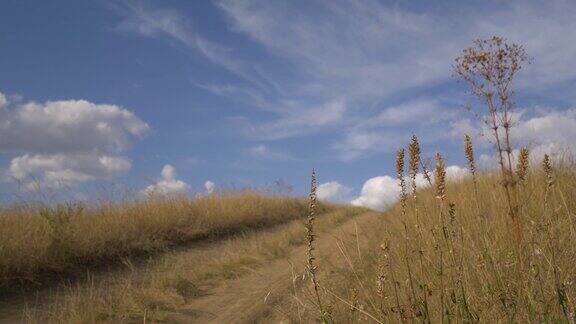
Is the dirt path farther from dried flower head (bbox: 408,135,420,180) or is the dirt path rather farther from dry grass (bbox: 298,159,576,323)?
dried flower head (bbox: 408,135,420,180)

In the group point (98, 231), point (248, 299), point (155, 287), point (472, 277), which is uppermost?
point (98, 231)

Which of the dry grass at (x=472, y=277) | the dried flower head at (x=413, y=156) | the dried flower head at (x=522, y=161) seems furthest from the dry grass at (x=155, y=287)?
the dried flower head at (x=522, y=161)

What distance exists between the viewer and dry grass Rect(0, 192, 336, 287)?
7434 millimetres

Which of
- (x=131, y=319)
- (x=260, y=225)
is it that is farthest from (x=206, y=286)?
(x=260, y=225)

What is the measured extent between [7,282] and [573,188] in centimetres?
754

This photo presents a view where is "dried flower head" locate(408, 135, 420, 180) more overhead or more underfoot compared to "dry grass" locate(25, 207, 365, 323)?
more overhead

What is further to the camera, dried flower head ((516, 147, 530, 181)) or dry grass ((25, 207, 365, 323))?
dry grass ((25, 207, 365, 323))

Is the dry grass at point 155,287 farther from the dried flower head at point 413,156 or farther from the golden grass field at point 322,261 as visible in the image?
the dried flower head at point 413,156

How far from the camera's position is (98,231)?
8.89 meters

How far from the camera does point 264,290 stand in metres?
6.31

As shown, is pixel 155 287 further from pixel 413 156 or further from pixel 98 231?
pixel 413 156

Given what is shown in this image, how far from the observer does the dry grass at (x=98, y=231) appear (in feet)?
24.4

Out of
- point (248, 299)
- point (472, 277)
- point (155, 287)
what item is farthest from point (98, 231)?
point (472, 277)

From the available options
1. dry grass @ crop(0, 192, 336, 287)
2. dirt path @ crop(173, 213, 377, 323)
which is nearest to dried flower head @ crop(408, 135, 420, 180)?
dirt path @ crop(173, 213, 377, 323)
